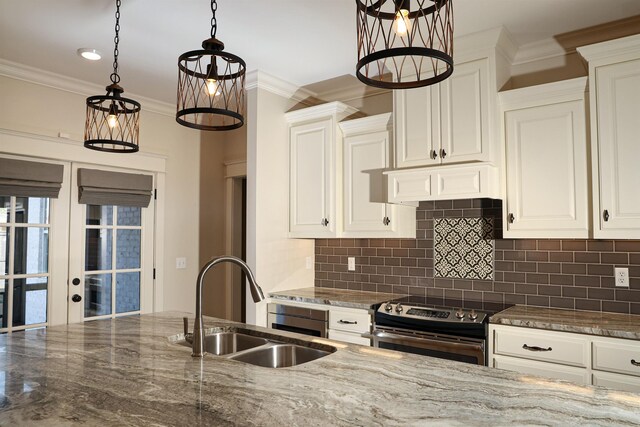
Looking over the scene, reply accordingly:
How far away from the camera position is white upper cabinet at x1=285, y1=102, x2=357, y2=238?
3.75 m

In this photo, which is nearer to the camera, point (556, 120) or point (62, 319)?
point (556, 120)

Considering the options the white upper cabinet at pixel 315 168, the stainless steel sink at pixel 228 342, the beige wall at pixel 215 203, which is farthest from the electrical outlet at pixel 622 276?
the beige wall at pixel 215 203

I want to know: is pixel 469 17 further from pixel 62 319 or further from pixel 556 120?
pixel 62 319

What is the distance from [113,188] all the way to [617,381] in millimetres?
3929

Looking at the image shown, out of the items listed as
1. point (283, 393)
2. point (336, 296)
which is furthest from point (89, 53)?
point (283, 393)

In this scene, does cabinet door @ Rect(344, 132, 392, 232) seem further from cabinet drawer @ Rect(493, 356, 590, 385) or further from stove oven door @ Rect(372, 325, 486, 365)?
cabinet drawer @ Rect(493, 356, 590, 385)

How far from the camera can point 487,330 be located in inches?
106

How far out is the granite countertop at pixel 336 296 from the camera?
3309 millimetres

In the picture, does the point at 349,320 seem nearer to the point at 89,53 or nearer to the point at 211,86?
the point at 211,86

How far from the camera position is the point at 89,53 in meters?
3.25

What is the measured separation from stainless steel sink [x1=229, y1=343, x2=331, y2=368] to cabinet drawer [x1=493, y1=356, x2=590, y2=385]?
1245mm

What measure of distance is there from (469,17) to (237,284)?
3.64m

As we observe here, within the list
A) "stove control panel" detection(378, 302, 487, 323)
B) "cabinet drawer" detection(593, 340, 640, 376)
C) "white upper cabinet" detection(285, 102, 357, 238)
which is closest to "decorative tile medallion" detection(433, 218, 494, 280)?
"stove control panel" detection(378, 302, 487, 323)

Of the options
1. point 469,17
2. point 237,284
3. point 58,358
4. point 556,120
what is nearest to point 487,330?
point 556,120
